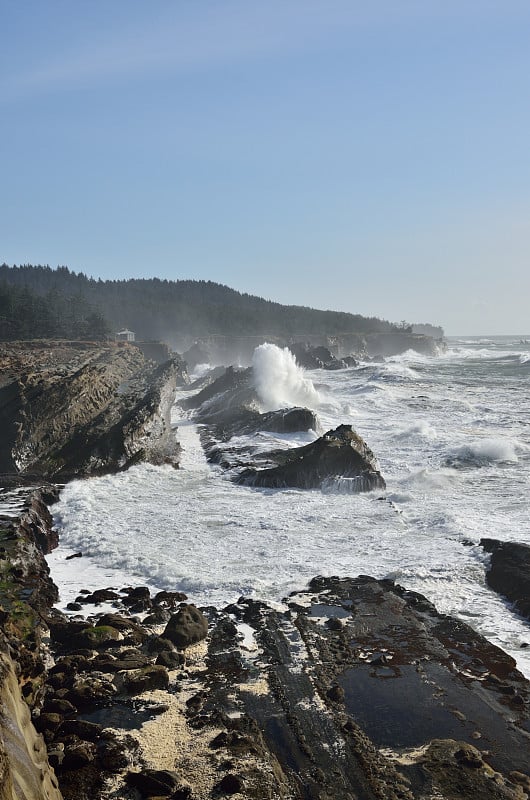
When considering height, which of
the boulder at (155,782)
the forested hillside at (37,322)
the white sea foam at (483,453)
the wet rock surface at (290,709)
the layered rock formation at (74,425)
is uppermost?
the forested hillside at (37,322)

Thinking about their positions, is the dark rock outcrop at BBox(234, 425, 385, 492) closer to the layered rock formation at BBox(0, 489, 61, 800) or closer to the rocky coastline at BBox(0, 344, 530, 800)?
the rocky coastline at BBox(0, 344, 530, 800)

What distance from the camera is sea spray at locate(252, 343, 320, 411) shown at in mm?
39275

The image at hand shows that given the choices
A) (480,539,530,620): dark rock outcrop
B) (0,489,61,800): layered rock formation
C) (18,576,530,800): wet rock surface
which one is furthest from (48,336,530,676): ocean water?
(18,576,530,800): wet rock surface

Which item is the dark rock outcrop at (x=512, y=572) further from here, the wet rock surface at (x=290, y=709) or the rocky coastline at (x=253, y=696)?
the wet rock surface at (x=290, y=709)

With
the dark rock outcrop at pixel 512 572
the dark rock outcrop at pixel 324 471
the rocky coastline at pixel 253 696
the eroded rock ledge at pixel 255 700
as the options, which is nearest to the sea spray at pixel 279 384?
the dark rock outcrop at pixel 324 471

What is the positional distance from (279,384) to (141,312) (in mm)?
92748

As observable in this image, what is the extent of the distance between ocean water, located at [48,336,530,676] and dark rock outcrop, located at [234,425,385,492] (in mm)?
470

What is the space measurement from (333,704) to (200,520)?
362 inches

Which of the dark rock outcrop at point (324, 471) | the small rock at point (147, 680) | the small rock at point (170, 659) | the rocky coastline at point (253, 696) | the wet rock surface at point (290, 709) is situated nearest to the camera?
the rocky coastline at point (253, 696)

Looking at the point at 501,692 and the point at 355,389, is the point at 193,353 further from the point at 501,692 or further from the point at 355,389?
the point at 501,692

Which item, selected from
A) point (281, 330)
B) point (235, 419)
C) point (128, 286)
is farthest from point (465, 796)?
point (128, 286)

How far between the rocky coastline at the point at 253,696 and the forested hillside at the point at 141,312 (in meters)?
54.9

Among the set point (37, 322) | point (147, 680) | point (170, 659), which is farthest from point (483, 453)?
point (37, 322)

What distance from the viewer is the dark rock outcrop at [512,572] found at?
38.6 ft
